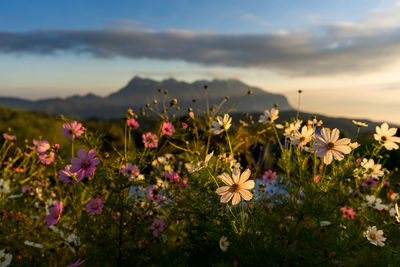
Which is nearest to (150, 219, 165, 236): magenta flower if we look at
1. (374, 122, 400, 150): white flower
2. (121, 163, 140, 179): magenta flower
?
(121, 163, 140, 179): magenta flower

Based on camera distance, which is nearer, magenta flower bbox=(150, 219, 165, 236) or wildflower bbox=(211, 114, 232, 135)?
wildflower bbox=(211, 114, 232, 135)

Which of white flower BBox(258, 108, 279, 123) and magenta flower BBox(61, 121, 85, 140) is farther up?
white flower BBox(258, 108, 279, 123)

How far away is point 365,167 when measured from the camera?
186 centimetres

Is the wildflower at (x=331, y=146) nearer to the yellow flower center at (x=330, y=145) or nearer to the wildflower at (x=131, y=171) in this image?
the yellow flower center at (x=330, y=145)

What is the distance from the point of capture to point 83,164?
176cm

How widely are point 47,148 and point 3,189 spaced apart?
105cm

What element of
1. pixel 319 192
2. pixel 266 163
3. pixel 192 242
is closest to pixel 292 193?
pixel 319 192

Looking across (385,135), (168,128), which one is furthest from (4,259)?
(385,135)

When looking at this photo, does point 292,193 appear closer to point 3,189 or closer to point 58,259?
point 58,259

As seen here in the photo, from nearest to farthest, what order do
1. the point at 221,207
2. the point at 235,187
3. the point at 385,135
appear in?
→ 1. the point at 235,187
2. the point at 385,135
3. the point at 221,207

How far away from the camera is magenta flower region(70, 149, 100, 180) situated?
5.65ft

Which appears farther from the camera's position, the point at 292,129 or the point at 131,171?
the point at 131,171

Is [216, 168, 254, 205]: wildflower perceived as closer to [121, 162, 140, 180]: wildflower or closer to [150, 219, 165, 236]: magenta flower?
[121, 162, 140, 180]: wildflower

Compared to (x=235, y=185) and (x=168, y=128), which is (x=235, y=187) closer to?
(x=235, y=185)
